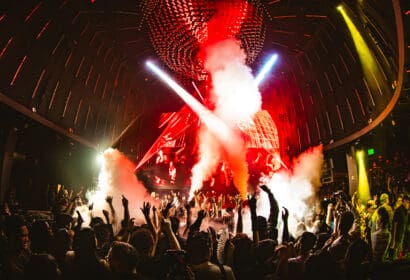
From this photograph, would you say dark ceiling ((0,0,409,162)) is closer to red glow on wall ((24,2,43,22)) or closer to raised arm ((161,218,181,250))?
red glow on wall ((24,2,43,22))

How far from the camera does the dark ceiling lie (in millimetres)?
7699

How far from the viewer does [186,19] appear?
6996mm

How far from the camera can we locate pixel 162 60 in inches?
392

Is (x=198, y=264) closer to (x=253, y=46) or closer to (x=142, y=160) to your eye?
(x=253, y=46)

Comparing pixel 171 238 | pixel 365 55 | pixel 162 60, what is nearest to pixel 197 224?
pixel 171 238

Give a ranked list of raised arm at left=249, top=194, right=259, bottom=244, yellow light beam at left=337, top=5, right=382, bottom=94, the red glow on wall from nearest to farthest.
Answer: raised arm at left=249, top=194, right=259, bottom=244
the red glow on wall
yellow light beam at left=337, top=5, right=382, bottom=94

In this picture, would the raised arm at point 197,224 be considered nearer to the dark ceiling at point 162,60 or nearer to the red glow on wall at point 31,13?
the dark ceiling at point 162,60

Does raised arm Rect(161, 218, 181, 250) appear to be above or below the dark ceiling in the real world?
below

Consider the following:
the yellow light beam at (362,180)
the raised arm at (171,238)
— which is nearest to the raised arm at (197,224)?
the raised arm at (171,238)

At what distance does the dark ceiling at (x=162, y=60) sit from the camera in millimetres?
7699

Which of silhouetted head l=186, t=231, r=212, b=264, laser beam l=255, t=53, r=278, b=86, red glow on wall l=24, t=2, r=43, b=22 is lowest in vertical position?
silhouetted head l=186, t=231, r=212, b=264

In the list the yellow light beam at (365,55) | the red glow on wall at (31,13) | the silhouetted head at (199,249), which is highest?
the red glow on wall at (31,13)

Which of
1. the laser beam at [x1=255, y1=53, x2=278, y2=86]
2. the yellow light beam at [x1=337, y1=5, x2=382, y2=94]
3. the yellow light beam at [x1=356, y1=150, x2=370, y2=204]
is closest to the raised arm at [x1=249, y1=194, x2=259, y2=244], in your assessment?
the yellow light beam at [x1=337, y1=5, x2=382, y2=94]

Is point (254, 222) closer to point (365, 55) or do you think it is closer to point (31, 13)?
point (365, 55)
